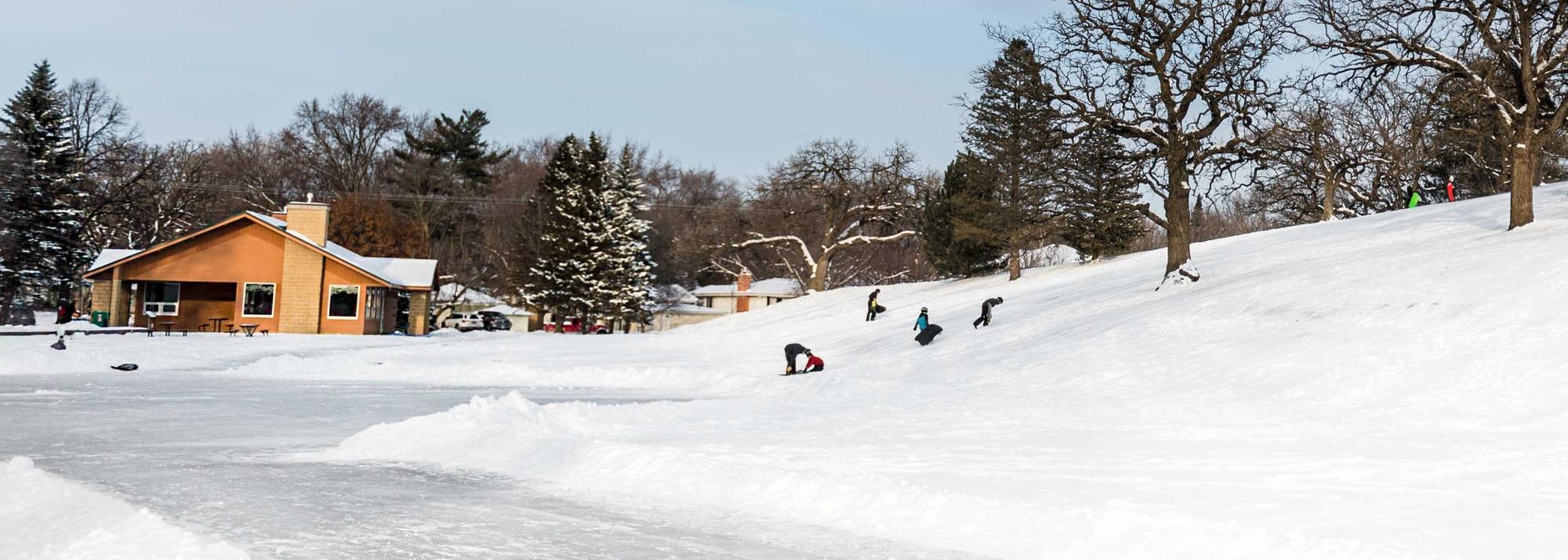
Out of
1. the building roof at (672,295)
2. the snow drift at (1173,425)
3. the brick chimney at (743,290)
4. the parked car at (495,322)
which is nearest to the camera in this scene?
the snow drift at (1173,425)

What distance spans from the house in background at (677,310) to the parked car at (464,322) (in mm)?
11652

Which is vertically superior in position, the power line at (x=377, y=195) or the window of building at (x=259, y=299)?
the power line at (x=377, y=195)

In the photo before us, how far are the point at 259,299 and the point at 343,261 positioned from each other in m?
3.85

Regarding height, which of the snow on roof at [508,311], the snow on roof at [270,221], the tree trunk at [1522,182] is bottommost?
the snow on roof at [508,311]

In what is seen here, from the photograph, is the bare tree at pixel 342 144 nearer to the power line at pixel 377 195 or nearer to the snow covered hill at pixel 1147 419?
the power line at pixel 377 195

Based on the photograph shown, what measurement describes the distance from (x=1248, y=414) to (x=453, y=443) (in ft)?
35.3

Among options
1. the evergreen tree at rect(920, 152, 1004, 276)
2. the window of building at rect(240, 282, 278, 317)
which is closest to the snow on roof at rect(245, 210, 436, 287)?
the window of building at rect(240, 282, 278, 317)

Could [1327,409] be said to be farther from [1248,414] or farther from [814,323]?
[814,323]

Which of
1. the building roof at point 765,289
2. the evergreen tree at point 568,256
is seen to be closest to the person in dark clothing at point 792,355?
the evergreen tree at point 568,256

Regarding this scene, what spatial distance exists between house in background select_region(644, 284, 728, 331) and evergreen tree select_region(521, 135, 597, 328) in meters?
16.7

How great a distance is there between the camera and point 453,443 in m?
13.3

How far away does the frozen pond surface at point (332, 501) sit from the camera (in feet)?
26.6

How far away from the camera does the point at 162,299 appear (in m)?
48.2

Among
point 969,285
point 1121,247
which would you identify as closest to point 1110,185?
point 1121,247
